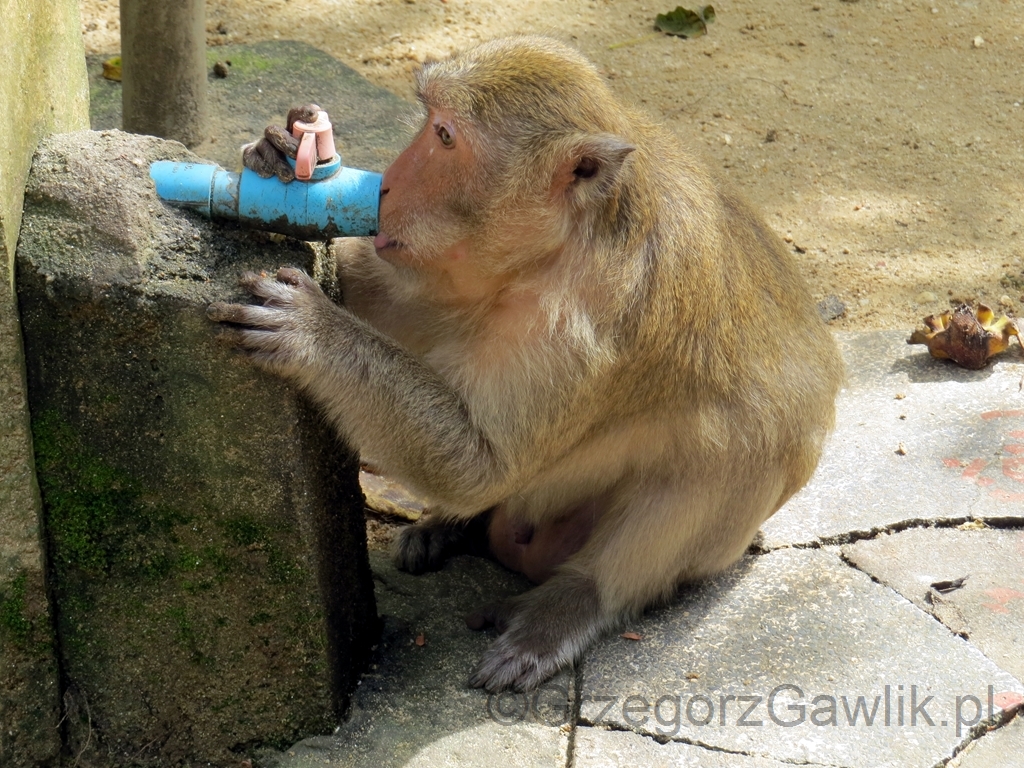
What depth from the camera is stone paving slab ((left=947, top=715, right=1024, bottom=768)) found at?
351cm

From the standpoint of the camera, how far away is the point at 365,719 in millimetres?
3664

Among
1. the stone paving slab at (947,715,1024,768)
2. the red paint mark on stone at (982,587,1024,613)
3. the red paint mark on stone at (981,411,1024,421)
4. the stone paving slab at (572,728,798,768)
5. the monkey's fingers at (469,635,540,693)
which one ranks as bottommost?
the monkey's fingers at (469,635,540,693)

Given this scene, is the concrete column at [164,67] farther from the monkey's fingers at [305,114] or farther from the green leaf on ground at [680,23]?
the green leaf on ground at [680,23]

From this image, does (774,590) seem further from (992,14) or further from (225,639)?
(992,14)

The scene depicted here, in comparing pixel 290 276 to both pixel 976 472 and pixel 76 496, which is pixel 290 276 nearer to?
pixel 76 496

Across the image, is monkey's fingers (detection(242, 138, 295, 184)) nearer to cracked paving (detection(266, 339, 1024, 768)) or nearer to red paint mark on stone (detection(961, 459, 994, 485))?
cracked paving (detection(266, 339, 1024, 768))

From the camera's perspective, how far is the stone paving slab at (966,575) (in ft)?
13.3

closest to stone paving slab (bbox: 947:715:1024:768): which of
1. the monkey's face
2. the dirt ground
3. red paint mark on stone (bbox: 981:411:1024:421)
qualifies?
red paint mark on stone (bbox: 981:411:1024:421)

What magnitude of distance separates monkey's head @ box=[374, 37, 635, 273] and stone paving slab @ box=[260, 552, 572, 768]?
1.41 meters

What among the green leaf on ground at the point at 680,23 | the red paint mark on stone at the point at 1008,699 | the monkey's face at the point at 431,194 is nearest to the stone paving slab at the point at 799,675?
the red paint mark on stone at the point at 1008,699

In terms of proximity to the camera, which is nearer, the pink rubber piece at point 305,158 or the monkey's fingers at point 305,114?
the pink rubber piece at point 305,158

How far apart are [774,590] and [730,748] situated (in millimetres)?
883

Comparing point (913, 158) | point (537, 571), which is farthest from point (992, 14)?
point (537, 571)

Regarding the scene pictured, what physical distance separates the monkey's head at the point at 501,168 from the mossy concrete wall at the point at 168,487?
1.14ft
